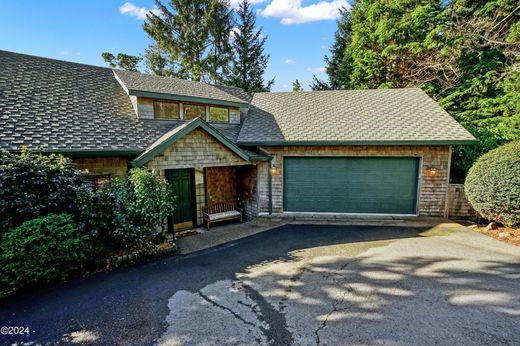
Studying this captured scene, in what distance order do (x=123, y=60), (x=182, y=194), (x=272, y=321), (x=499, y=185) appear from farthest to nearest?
(x=123, y=60) → (x=182, y=194) → (x=499, y=185) → (x=272, y=321)

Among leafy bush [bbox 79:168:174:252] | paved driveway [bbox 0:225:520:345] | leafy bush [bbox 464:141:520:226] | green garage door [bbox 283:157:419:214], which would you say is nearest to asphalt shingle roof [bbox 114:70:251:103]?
leafy bush [bbox 79:168:174:252]

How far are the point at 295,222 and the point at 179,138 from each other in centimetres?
518

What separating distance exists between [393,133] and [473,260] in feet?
17.0

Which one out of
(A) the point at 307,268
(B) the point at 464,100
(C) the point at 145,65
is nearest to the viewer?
(A) the point at 307,268

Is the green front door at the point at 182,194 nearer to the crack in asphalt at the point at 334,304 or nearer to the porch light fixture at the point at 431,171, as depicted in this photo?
the crack in asphalt at the point at 334,304

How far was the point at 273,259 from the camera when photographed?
6.23 metres

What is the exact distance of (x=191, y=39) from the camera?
76.2 feet

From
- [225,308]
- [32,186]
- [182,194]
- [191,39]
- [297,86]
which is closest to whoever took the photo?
[225,308]

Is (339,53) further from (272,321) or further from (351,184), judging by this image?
(272,321)

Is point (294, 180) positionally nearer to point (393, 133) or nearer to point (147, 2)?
point (393, 133)

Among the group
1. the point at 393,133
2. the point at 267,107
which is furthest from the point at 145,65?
the point at 393,133

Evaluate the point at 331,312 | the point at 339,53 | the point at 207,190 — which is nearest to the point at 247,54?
the point at 339,53

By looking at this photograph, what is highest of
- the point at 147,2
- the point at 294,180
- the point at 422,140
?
the point at 147,2

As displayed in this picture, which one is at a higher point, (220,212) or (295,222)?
(220,212)
